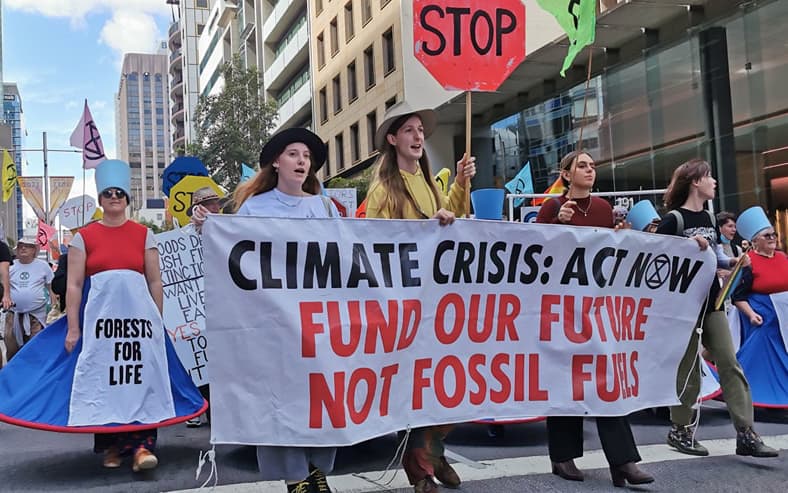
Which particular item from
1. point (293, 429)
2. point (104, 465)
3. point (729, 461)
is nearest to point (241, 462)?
point (104, 465)

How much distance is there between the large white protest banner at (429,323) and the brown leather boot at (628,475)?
0.29 metres

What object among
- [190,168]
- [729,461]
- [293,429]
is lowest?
[729,461]

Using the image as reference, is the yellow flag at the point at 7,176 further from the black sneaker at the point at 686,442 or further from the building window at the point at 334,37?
the building window at the point at 334,37

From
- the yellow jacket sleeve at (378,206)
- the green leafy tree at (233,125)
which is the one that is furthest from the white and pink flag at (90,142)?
the green leafy tree at (233,125)

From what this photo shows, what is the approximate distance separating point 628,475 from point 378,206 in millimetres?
1928

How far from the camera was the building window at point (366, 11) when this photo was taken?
106 ft

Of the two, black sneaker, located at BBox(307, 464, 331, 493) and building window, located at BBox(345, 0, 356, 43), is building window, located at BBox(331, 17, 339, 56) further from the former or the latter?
black sneaker, located at BBox(307, 464, 331, 493)

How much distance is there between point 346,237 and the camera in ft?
12.6

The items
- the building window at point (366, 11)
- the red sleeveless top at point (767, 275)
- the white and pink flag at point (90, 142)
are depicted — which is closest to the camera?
the red sleeveless top at point (767, 275)

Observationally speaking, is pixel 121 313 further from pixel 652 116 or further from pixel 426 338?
pixel 652 116

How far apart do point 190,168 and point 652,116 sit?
11.3 m

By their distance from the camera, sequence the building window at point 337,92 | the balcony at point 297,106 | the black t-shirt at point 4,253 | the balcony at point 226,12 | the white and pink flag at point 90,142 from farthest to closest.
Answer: the balcony at point 226,12, the balcony at point 297,106, the building window at point 337,92, the white and pink flag at point 90,142, the black t-shirt at point 4,253

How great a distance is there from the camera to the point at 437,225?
13.2 ft

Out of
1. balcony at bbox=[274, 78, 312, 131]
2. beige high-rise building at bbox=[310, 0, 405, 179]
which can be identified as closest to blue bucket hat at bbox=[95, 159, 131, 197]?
beige high-rise building at bbox=[310, 0, 405, 179]
